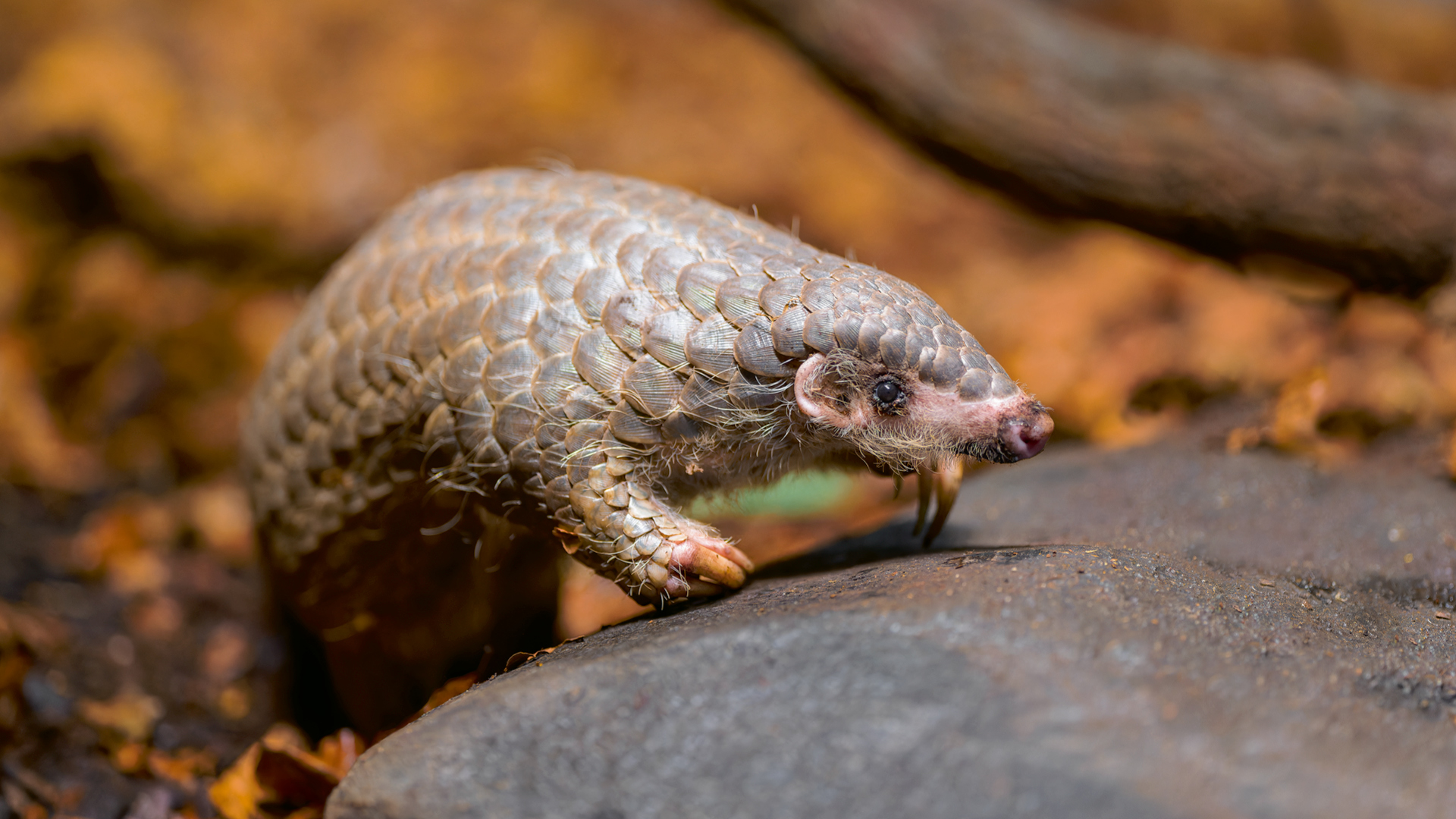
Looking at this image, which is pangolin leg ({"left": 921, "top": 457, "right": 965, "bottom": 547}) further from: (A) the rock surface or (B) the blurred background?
(B) the blurred background

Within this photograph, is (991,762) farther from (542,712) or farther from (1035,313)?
(1035,313)

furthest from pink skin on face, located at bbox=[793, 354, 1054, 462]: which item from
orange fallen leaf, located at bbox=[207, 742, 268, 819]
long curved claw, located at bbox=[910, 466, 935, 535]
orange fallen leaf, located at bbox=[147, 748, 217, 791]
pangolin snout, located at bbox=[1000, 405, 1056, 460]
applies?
orange fallen leaf, located at bbox=[147, 748, 217, 791]

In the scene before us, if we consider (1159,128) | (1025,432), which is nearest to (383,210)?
(1025,432)

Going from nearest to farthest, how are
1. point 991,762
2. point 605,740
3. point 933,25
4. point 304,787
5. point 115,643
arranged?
point 991,762 → point 605,740 → point 304,787 → point 115,643 → point 933,25

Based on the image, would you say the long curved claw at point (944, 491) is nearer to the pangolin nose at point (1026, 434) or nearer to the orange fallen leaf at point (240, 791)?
the pangolin nose at point (1026, 434)

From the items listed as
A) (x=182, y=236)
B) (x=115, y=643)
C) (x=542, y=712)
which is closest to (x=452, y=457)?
(x=542, y=712)
